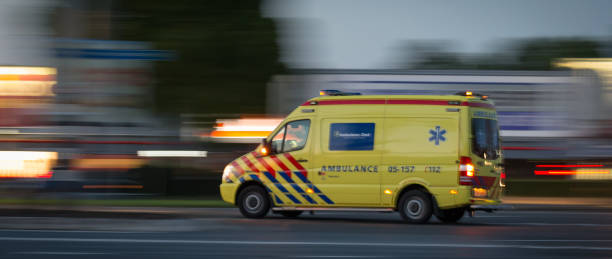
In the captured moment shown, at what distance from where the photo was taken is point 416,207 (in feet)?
50.8

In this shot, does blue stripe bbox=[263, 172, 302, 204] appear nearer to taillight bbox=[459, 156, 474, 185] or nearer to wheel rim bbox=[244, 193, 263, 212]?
wheel rim bbox=[244, 193, 263, 212]

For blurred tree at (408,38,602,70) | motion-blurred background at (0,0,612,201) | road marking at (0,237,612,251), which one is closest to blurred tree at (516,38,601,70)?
blurred tree at (408,38,602,70)

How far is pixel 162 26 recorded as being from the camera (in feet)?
97.9

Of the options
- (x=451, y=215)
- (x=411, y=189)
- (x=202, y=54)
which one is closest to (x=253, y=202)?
(x=411, y=189)

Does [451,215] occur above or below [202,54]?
below

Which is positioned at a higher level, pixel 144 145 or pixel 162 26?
pixel 162 26

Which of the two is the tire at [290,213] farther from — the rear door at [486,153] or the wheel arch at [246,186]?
the rear door at [486,153]

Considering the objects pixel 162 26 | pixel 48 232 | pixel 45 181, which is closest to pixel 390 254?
pixel 48 232

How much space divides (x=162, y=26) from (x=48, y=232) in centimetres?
1745

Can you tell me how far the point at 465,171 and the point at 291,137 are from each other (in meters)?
3.22

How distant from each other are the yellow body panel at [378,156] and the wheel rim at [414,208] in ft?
0.86

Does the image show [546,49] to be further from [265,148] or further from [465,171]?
[465,171]

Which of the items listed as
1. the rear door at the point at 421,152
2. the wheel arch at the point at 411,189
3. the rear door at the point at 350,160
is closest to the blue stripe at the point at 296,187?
the rear door at the point at 350,160

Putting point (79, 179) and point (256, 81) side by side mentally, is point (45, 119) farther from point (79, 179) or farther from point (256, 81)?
point (256, 81)
